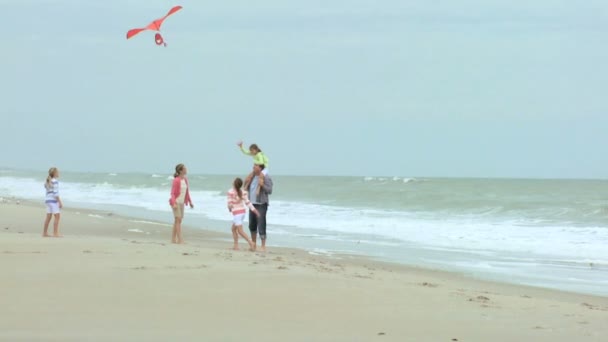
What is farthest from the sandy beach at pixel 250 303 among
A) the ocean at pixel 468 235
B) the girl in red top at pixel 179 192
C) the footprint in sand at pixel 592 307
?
the girl in red top at pixel 179 192

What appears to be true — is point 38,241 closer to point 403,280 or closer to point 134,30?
point 134,30

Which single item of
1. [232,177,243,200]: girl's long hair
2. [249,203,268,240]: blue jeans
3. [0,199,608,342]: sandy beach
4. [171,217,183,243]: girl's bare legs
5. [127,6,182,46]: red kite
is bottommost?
[0,199,608,342]: sandy beach

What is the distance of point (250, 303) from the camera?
682cm

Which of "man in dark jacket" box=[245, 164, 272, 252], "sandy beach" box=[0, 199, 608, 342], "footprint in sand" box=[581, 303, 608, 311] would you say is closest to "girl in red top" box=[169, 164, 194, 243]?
"man in dark jacket" box=[245, 164, 272, 252]

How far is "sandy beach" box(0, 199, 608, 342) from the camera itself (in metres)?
5.76

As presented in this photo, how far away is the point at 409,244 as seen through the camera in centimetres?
1616

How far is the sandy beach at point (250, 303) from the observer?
576 cm

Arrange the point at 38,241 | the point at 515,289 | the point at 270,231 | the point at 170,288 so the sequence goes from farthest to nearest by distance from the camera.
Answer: the point at 270,231
the point at 38,241
the point at 515,289
the point at 170,288

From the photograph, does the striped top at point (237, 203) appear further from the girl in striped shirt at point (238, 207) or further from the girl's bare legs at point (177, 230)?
the girl's bare legs at point (177, 230)

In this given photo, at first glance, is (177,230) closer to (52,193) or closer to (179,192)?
(179,192)

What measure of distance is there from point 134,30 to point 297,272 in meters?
4.66

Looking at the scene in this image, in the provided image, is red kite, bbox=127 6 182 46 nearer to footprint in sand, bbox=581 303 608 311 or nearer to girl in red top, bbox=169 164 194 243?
girl in red top, bbox=169 164 194 243

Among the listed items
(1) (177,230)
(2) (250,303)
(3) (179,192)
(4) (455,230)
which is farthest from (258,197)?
(4) (455,230)

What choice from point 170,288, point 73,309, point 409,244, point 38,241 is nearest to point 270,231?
point 409,244
